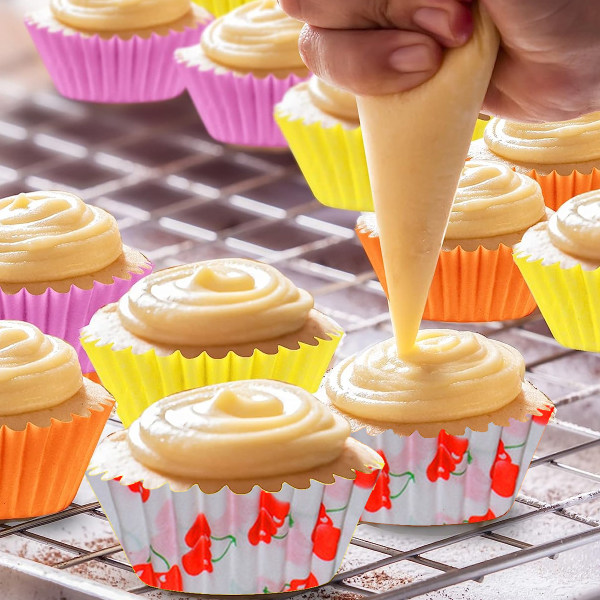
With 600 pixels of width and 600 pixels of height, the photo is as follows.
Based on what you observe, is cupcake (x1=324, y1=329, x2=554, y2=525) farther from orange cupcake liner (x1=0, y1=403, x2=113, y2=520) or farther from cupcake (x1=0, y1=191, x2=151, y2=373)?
cupcake (x1=0, y1=191, x2=151, y2=373)

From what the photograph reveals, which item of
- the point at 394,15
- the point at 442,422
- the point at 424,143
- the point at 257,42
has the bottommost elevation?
the point at 442,422

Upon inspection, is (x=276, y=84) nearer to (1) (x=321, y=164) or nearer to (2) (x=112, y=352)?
(1) (x=321, y=164)

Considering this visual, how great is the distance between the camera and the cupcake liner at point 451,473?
2059mm

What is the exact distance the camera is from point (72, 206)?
8.55ft

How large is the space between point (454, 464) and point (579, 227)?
1.86ft

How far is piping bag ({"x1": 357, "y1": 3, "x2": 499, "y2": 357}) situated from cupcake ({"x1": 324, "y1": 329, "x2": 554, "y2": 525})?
1.13ft

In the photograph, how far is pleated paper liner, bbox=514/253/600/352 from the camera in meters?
2.46

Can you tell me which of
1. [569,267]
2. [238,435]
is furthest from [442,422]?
[569,267]

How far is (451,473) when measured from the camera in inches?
82.5

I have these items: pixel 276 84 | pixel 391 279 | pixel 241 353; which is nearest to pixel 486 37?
pixel 391 279

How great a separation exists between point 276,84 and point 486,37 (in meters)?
1.65

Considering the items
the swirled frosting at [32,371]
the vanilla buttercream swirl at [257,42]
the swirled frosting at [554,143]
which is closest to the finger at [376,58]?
the swirled frosting at [32,371]

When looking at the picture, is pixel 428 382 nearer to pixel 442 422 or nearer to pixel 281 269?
pixel 442 422

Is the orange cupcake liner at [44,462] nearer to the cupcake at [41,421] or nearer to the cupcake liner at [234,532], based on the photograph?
the cupcake at [41,421]
